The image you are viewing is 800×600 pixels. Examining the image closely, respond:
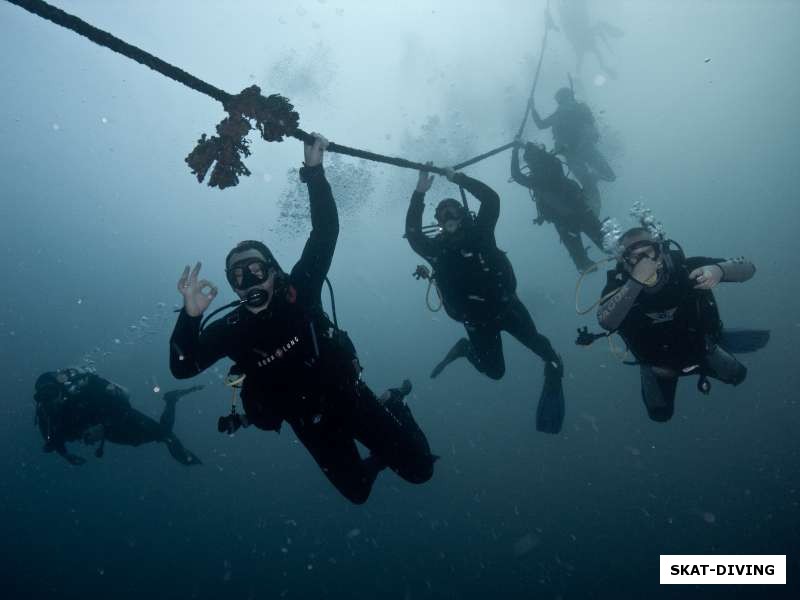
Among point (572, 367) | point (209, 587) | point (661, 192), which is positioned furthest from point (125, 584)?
point (661, 192)

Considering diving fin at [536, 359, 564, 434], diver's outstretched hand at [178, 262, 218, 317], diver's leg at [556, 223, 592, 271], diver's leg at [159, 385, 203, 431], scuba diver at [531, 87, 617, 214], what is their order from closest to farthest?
diver's outstretched hand at [178, 262, 218, 317] → diving fin at [536, 359, 564, 434] → diver's leg at [556, 223, 592, 271] → diver's leg at [159, 385, 203, 431] → scuba diver at [531, 87, 617, 214]

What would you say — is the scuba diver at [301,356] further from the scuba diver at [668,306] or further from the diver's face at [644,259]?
the diver's face at [644,259]

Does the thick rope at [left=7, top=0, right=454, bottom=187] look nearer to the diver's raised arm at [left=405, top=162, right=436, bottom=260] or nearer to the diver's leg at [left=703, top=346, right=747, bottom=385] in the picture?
the diver's raised arm at [left=405, top=162, right=436, bottom=260]

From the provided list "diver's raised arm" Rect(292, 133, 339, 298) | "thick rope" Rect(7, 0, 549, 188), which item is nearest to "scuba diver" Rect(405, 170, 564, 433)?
"diver's raised arm" Rect(292, 133, 339, 298)

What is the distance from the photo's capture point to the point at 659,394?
5988mm

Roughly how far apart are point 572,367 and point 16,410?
98780mm

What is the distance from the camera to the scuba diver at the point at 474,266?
663 centimetres

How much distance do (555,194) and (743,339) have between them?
5525 mm

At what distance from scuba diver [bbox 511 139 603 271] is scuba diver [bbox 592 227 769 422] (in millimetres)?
5358

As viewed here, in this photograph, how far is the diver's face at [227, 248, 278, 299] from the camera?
4.16m

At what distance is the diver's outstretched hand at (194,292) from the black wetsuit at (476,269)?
12.3 feet

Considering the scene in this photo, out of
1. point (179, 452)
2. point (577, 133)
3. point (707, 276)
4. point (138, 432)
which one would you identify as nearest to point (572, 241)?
point (577, 133)

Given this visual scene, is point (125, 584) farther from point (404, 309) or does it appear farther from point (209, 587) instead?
point (404, 309)

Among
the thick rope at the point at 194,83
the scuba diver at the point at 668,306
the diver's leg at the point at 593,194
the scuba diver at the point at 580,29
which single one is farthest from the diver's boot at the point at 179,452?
the scuba diver at the point at 580,29
